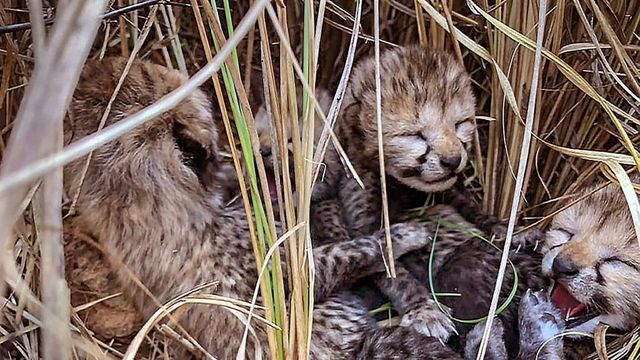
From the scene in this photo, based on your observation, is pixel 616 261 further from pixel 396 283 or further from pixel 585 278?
pixel 396 283

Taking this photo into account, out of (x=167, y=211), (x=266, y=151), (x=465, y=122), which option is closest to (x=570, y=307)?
(x=465, y=122)

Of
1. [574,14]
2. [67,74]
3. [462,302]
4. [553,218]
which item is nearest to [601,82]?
[574,14]

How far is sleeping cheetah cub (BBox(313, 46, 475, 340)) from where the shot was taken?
96.2 inches

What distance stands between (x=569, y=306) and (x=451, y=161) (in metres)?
0.50

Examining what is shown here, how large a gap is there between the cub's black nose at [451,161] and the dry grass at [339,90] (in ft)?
0.66

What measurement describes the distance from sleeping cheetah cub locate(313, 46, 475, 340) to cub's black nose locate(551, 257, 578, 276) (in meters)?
0.32

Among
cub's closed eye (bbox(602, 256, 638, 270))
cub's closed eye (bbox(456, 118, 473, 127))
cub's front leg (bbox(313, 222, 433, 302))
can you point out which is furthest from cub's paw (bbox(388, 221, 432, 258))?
cub's closed eye (bbox(602, 256, 638, 270))

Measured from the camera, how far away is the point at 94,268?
264 centimetres

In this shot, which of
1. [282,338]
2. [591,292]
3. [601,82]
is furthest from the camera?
[601,82]

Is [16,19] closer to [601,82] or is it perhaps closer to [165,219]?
[165,219]

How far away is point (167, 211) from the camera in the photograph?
2230 mm

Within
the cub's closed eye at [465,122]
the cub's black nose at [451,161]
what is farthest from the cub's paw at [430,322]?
the cub's closed eye at [465,122]

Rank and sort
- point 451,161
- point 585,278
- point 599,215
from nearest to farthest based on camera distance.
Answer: point 585,278, point 599,215, point 451,161

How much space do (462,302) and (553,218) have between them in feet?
1.16
